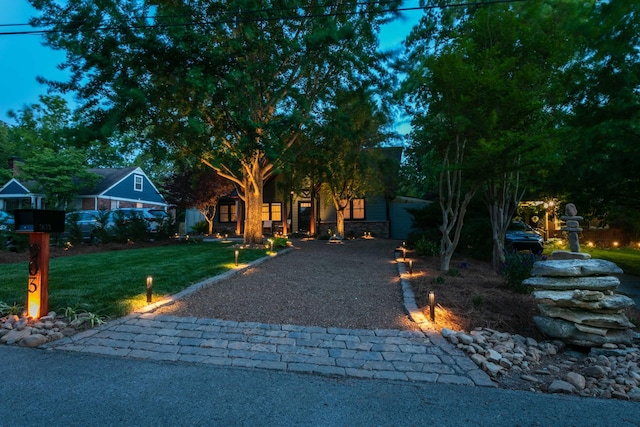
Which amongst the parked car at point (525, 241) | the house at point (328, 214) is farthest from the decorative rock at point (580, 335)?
the house at point (328, 214)

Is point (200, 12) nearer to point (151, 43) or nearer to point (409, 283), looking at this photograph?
point (151, 43)

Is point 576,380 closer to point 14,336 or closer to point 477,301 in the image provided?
point 477,301

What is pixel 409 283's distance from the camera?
7094mm

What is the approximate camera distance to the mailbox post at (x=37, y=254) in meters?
4.48

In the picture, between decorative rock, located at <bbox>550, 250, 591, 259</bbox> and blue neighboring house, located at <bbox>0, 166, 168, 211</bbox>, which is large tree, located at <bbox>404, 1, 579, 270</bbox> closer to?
decorative rock, located at <bbox>550, 250, 591, 259</bbox>

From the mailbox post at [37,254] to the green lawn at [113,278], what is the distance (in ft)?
1.02

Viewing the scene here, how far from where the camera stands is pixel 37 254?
4.63 m

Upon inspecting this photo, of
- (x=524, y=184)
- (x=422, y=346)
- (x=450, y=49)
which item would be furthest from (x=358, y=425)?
(x=524, y=184)

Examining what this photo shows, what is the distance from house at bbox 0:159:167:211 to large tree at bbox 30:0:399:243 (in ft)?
55.2

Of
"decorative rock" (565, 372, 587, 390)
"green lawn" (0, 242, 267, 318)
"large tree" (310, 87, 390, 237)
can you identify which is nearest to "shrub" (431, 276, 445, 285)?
"decorative rock" (565, 372, 587, 390)

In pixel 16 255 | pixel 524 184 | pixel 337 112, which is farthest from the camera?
pixel 337 112

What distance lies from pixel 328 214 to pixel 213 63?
45.7 feet

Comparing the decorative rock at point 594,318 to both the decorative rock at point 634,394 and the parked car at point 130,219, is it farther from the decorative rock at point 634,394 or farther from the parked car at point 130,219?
the parked car at point 130,219

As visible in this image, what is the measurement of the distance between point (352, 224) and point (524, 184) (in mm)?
13620
